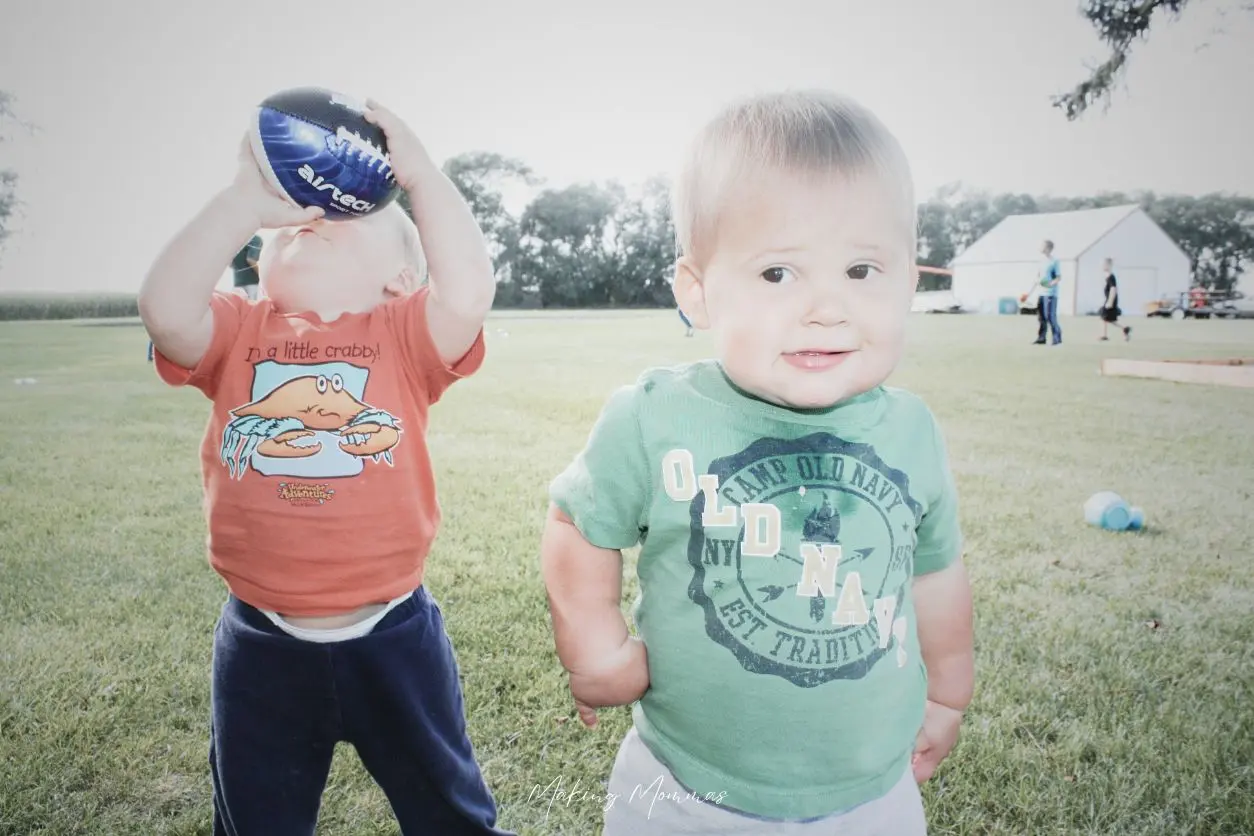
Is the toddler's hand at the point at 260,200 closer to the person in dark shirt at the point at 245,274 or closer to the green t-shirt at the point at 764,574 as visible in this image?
the person in dark shirt at the point at 245,274

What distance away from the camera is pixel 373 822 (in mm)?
2234

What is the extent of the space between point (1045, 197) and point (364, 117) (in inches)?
2100

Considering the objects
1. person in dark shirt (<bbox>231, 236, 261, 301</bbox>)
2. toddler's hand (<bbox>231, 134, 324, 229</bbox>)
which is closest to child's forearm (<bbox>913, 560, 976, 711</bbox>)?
toddler's hand (<bbox>231, 134, 324, 229</bbox>)

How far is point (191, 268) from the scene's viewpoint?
66.6 inches

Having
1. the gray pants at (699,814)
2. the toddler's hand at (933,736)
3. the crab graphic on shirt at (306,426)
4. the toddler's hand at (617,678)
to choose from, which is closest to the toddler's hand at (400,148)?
the crab graphic on shirt at (306,426)

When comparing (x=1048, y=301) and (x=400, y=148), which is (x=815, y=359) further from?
(x=1048, y=301)

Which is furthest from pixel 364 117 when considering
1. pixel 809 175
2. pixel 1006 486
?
pixel 1006 486

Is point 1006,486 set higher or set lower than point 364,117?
lower

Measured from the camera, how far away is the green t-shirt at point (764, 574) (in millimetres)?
1287

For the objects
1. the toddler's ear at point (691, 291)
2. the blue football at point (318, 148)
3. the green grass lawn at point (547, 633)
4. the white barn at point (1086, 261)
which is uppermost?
the white barn at point (1086, 261)

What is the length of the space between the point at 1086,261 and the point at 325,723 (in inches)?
1835

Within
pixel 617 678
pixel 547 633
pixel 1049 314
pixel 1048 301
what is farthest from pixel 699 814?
pixel 1049 314

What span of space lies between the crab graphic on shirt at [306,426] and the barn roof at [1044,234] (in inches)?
1767

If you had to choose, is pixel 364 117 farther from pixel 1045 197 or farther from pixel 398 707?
pixel 1045 197
